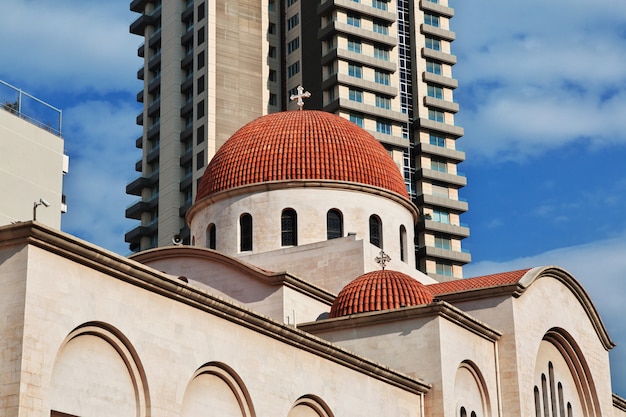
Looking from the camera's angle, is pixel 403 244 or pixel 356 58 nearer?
pixel 403 244

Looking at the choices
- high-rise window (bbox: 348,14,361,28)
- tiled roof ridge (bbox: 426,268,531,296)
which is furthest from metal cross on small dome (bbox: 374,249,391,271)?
high-rise window (bbox: 348,14,361,28)

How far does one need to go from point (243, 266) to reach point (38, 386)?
1439 cm

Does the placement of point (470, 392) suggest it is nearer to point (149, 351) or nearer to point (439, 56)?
point (149, 351)

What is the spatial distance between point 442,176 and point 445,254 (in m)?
5.19

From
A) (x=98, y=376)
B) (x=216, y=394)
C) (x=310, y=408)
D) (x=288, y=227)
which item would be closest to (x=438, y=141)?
(x=288, y=227)

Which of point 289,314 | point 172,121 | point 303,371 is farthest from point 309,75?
point 303,371

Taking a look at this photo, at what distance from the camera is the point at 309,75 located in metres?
74.1

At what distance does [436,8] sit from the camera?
77.1 meters

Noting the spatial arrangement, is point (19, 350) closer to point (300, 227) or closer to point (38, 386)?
point (38, 386)

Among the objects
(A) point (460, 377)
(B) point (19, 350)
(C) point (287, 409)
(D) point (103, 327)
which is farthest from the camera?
(A) point (460, 377)

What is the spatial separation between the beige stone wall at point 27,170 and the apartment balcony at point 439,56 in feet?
142

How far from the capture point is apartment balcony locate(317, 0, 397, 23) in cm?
7238

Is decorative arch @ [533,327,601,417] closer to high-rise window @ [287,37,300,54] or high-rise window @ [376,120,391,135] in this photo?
high-rise window @ [376,120,391,135]

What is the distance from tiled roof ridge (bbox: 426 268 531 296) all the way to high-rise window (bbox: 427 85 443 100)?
4262 cm
